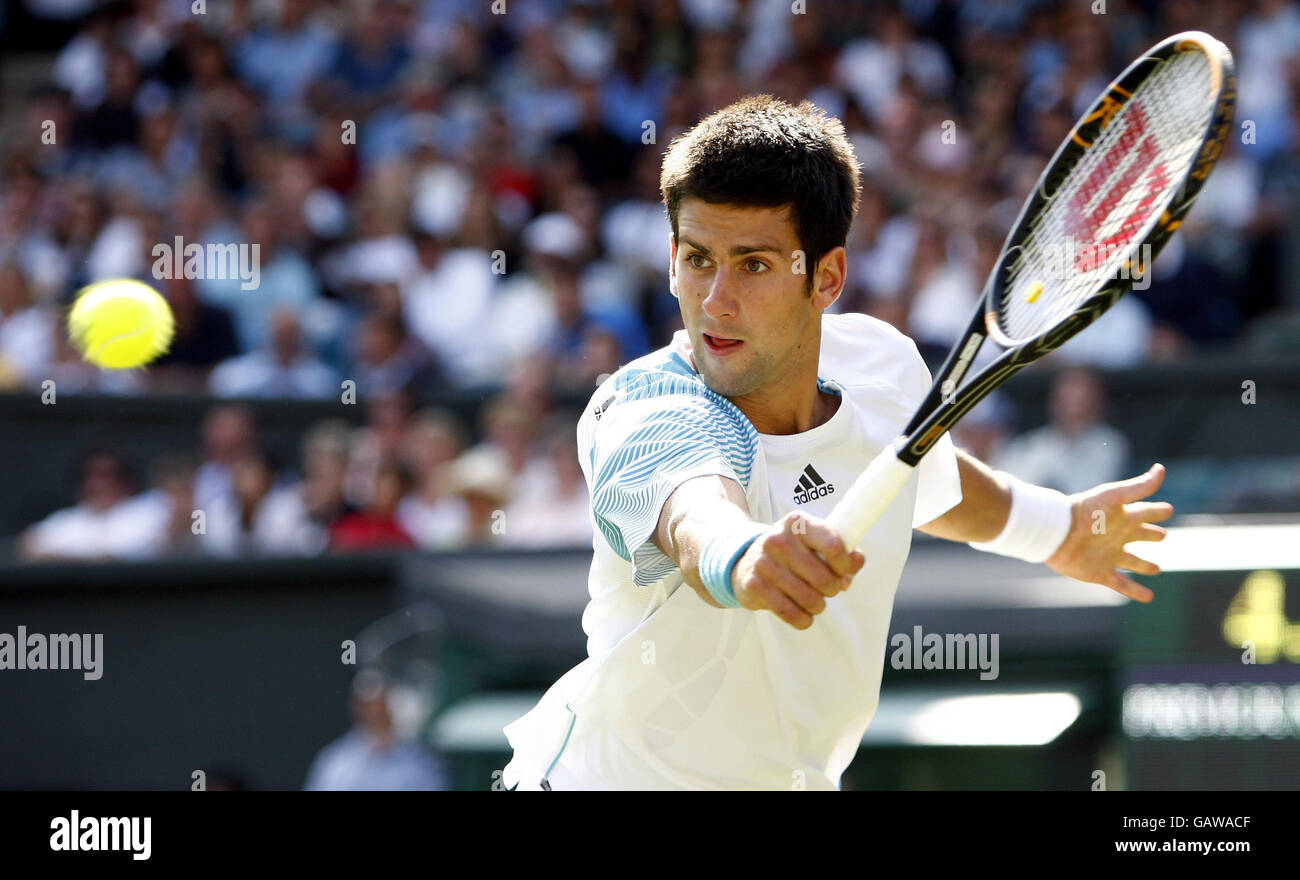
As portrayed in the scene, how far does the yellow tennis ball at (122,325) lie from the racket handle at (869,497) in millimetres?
4969

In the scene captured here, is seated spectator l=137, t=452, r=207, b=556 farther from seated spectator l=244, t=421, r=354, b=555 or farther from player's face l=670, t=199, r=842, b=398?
player's face l=670, t=199, r=842, b=398

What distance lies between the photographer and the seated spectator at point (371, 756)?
244 inches

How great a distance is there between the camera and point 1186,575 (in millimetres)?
5047

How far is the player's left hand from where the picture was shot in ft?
11.8

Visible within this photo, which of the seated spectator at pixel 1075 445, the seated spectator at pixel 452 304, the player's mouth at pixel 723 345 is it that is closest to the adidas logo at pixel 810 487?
the player's mouth at pixel 723 345

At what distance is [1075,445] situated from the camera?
7340mm

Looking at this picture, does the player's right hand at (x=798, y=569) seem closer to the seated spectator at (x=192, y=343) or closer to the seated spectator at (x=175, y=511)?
the seated spectator at (x=175, y=511)

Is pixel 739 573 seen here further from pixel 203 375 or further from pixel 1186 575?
pixel 203 375

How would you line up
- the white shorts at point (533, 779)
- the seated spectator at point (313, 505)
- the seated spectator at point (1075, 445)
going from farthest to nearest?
the seated spectator at point (313, 505), the seated spectator at point (1075, 445), the white shorts at point (533, 779)

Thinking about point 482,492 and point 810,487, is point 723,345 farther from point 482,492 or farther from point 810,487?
point 482,492

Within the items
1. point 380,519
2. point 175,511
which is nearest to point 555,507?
point 380,519

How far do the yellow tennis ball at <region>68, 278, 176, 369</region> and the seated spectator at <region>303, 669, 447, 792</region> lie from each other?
1626 millimetres

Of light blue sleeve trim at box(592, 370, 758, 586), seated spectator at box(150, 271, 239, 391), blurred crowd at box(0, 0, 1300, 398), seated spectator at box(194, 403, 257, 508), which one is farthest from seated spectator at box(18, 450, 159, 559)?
light blue sleeve trim at box(592, 370, 758, 586)
